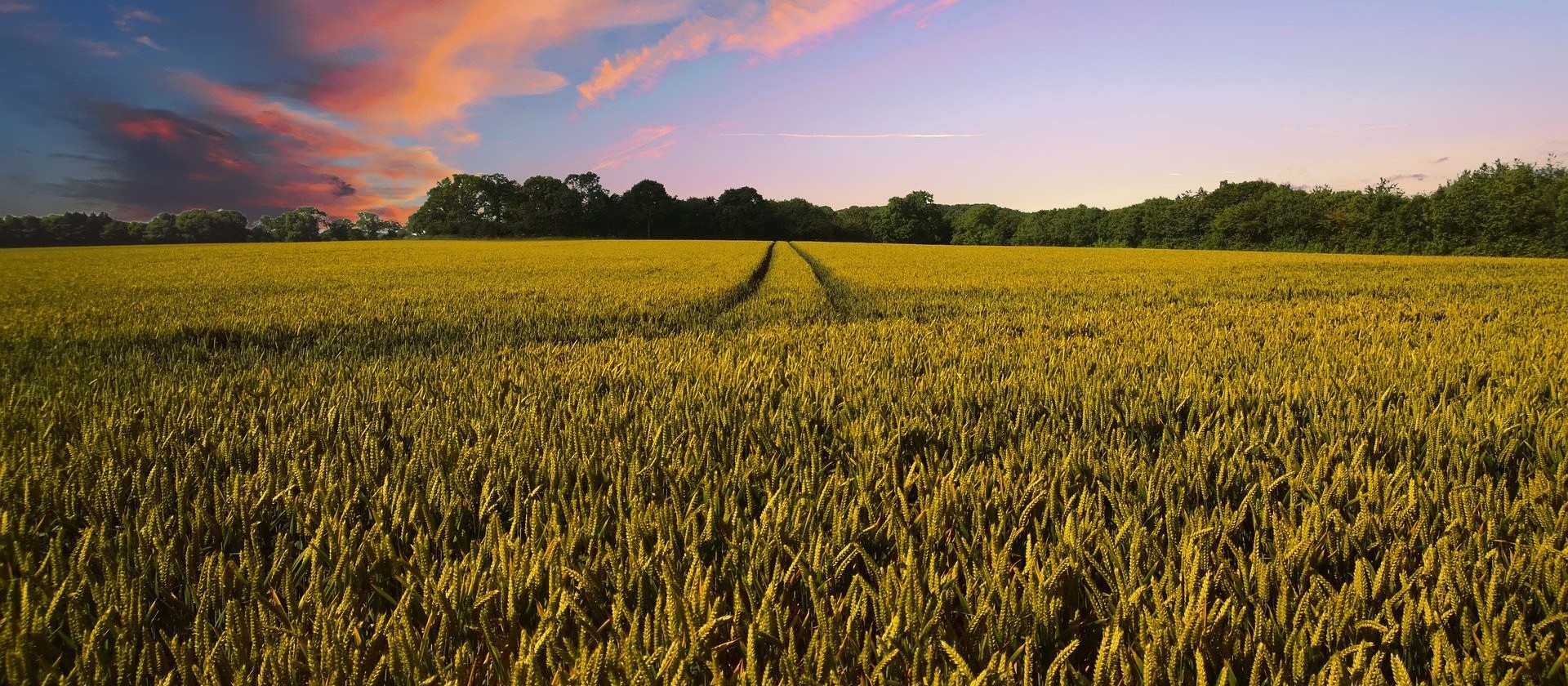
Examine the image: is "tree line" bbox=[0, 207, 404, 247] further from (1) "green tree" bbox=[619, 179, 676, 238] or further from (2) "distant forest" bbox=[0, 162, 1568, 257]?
(1) "green tree" bbox=[619, 179, 676, 238]

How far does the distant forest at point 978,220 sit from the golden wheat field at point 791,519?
2824 inches

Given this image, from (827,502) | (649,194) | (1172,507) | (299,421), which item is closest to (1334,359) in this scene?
(1172,507)

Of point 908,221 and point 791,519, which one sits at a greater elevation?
point 908,221

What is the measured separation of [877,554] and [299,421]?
228 centimetres

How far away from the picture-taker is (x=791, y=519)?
4.99 feet

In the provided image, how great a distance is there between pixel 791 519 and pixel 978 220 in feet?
368

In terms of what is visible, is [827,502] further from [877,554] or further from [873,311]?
[873,311]

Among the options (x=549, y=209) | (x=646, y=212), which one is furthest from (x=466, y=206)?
(x=646, y=212)

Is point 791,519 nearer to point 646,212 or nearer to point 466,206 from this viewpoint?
point 646,212

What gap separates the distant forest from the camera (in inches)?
2148

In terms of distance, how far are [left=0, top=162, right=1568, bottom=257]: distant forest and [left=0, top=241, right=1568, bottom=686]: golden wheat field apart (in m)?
71.7

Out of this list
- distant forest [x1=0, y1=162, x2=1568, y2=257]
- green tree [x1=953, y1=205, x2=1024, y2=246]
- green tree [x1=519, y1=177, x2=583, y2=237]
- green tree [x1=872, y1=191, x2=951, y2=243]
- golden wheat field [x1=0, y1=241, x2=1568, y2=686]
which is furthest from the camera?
green tree [x1=953, y1=205, x2=1024, y2=246]

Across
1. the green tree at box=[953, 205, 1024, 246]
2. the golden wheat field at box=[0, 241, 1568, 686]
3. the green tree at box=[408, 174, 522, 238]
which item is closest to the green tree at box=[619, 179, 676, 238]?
the green tree at box=[408, 174, 522, 238]

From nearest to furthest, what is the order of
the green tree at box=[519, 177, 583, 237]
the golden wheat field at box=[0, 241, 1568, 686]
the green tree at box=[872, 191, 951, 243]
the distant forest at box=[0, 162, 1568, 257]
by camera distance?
the golden wheat field at box=[0, 241, 1568, 686], the distant forest at box=[0, 162, 1568, 257], the green tree at box=[519, 177, 583, 237], the green tree at box=[872, 191, 951, 243]
